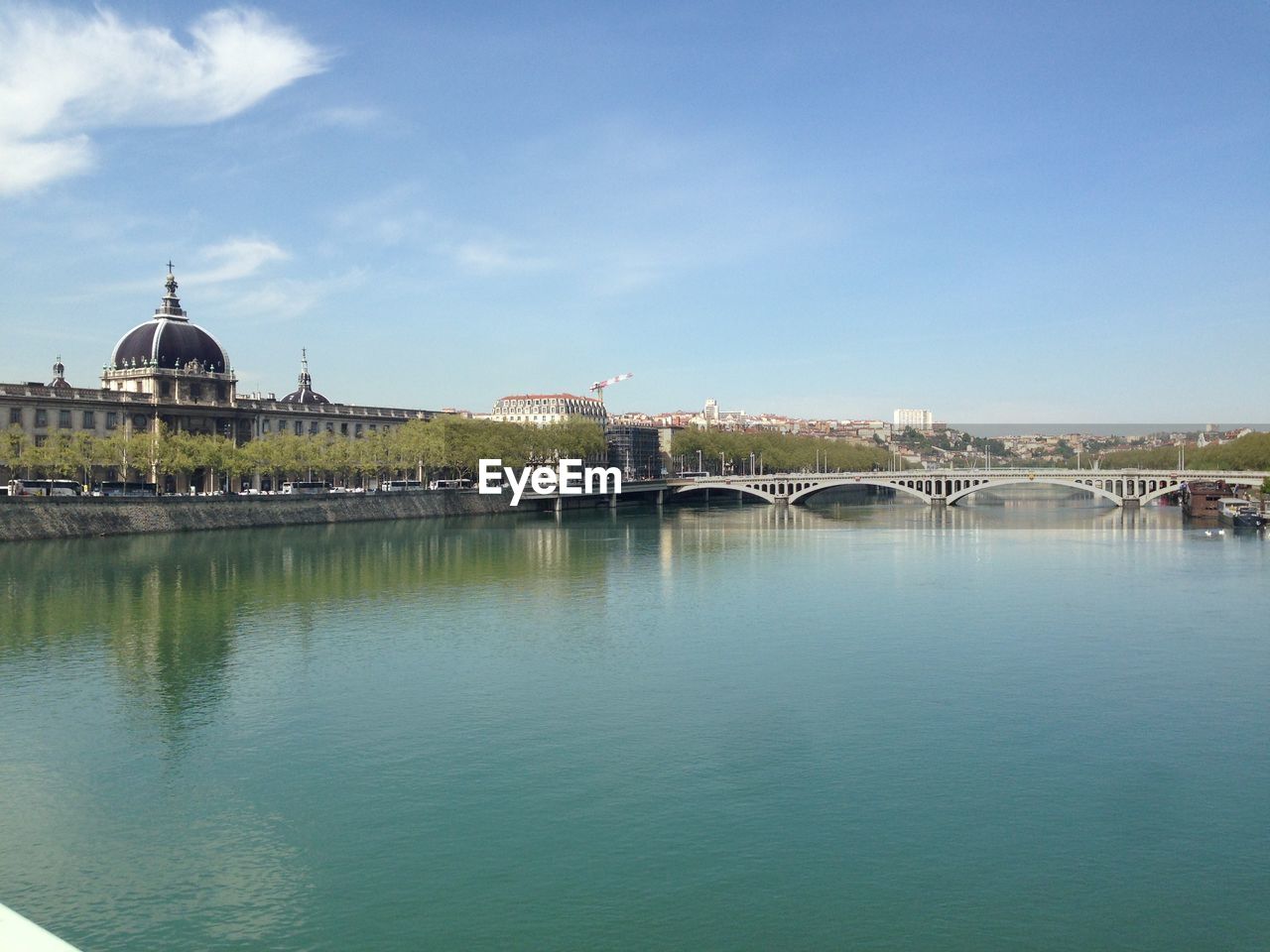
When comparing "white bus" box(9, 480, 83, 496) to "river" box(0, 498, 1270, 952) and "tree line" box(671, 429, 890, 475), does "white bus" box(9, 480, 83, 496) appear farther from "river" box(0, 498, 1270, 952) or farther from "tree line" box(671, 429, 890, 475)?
"tree line" box(671, 429, 890, 475)

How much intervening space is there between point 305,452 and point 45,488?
2381 centimetres

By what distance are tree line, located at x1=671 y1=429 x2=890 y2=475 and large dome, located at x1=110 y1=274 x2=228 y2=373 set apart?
7519cm

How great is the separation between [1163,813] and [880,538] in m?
53.6

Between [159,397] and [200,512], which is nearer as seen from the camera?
[200,512]

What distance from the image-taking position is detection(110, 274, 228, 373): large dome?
9444 centimetres

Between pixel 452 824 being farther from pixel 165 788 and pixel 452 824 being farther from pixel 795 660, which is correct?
pixel 795 660

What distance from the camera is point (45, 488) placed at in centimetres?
7206

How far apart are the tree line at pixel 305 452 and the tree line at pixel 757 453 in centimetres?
2940

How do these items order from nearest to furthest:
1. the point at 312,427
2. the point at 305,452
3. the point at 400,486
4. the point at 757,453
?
the point at 305,452, the point at 400,486, the point at 312,427, the point at 757,453

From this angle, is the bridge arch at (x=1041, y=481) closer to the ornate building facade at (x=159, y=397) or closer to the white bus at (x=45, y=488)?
the ornate building facade at (x=159, y=397)

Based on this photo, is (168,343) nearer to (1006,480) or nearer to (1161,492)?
(1006,480)

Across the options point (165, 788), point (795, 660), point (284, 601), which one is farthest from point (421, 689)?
point (284, 601)
